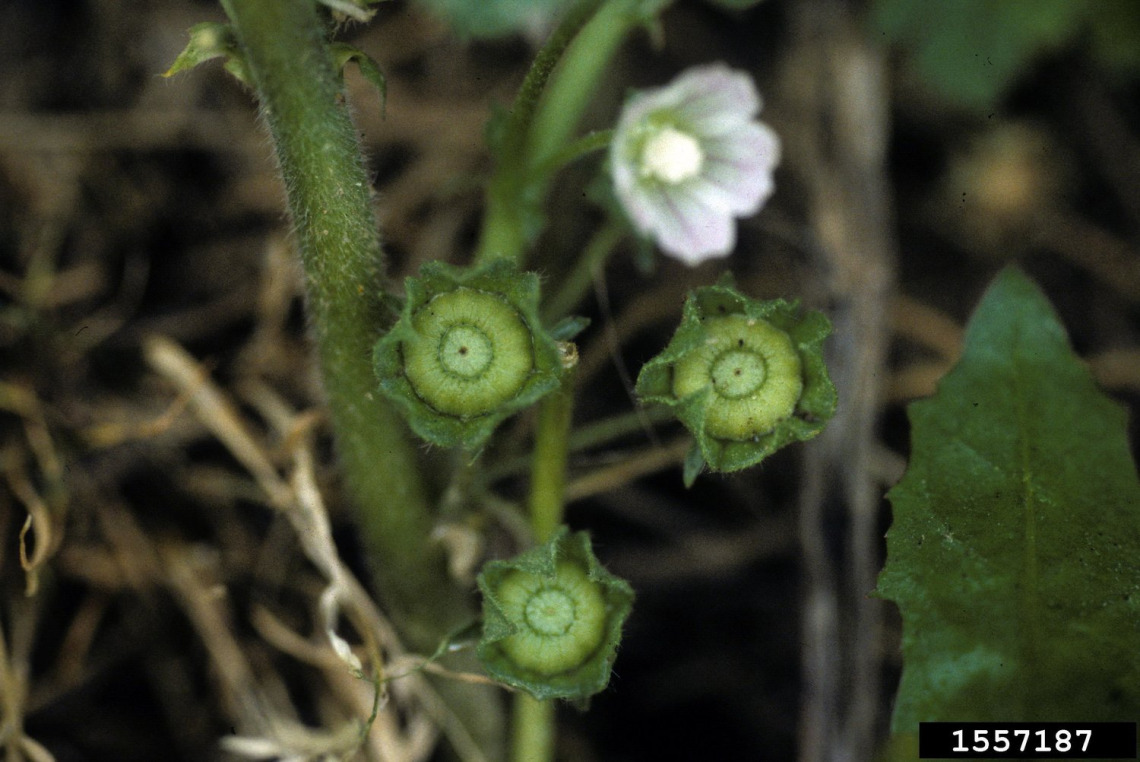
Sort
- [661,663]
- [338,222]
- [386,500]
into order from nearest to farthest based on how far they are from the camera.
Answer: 1. [338,222]
2. [386,500]
3. [661,663]

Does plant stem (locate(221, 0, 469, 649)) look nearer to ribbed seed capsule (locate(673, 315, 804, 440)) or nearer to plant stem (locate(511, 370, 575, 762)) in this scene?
plant stem (locate(511, 370, 575, 762))

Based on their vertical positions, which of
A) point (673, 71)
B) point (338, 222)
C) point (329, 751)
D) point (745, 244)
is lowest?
point (329, 751)

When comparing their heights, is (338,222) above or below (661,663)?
above

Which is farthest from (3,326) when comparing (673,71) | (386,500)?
(673,71)

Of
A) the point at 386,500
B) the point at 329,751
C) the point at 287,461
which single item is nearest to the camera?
the point at 386,500

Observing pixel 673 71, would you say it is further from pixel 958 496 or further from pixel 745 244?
pixel 958 496

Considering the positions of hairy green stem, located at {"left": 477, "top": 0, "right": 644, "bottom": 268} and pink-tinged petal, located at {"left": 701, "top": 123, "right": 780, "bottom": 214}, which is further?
pink-tinged petal, located at {"left": 701, "top": 123, "right": 780, "bottom": 214}

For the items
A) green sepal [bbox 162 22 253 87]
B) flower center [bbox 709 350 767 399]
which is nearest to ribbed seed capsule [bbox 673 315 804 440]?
flower center [bbox 709 350 767 399]

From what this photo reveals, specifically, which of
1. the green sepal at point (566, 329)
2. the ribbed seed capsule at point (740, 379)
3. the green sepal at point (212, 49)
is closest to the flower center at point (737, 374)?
the ribbed seed capsule at point (740, 379)
